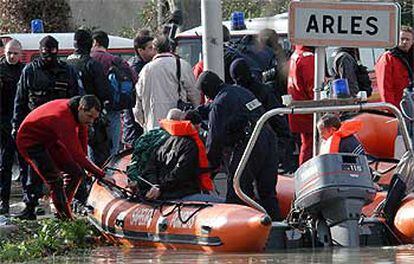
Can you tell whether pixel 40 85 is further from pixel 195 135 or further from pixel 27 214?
pixel 195 135

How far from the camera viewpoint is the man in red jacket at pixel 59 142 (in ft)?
43.7

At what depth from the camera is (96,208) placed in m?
13.5

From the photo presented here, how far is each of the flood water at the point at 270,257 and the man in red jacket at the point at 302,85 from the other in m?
2.96

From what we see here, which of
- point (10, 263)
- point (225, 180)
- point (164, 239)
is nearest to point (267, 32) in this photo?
point (225, 180)

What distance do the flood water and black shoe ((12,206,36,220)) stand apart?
6.14 ft

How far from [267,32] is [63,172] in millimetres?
3997

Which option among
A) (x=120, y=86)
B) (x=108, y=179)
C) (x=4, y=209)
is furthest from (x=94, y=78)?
(x=108, y=179)

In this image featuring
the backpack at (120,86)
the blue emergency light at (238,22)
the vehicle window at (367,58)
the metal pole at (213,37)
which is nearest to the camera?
the metal pole at (213,37)

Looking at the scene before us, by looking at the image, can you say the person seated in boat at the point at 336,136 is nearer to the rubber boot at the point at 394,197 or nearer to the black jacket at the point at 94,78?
the rubber boot at the point at 394,197

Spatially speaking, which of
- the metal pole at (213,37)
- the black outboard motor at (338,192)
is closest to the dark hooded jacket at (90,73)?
the metal pole at (213,37)

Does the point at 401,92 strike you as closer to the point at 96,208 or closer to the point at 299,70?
the point at 299,70

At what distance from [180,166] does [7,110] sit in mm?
3186

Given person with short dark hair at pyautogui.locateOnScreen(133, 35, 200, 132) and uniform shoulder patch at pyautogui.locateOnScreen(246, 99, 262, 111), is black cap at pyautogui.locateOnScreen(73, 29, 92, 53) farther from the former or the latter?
uniform shoulder patch at pyautogui.locateOnScreen(246, 99, 262, 111)

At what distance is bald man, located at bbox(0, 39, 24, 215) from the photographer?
14.8m
